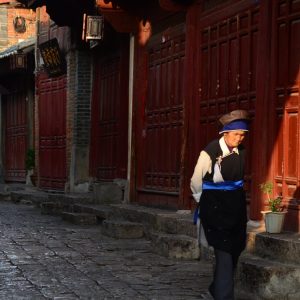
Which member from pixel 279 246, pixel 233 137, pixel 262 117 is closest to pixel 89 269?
pixel 279 246

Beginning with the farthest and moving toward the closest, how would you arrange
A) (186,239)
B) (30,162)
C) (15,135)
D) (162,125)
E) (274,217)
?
(15,135), (30,162), (162,125), (186,239), (274,217)

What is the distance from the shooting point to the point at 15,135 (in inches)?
958

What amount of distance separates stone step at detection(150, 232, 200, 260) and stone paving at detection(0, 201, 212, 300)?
0.13m

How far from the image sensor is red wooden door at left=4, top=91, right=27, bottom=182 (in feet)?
77.5

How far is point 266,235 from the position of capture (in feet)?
24.9

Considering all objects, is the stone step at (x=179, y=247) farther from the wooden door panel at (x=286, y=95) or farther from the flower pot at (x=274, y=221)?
the flower pot at (x=274, y=221)

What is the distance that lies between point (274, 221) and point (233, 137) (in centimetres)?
176

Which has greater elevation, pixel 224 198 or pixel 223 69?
pixel 223 69

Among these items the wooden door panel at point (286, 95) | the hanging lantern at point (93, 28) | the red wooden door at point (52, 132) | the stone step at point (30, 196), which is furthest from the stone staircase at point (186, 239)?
the hanging lantern at point (93, 28)

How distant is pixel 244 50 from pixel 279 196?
7.16 feet

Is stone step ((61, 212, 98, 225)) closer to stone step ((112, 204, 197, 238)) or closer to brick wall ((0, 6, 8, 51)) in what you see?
stone step ((112, 204, 197, 238))

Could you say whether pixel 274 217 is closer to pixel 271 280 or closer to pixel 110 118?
pixel 271 280

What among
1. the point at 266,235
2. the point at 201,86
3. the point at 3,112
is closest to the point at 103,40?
the point at 201,86

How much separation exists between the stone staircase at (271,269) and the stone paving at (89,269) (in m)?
0.50
